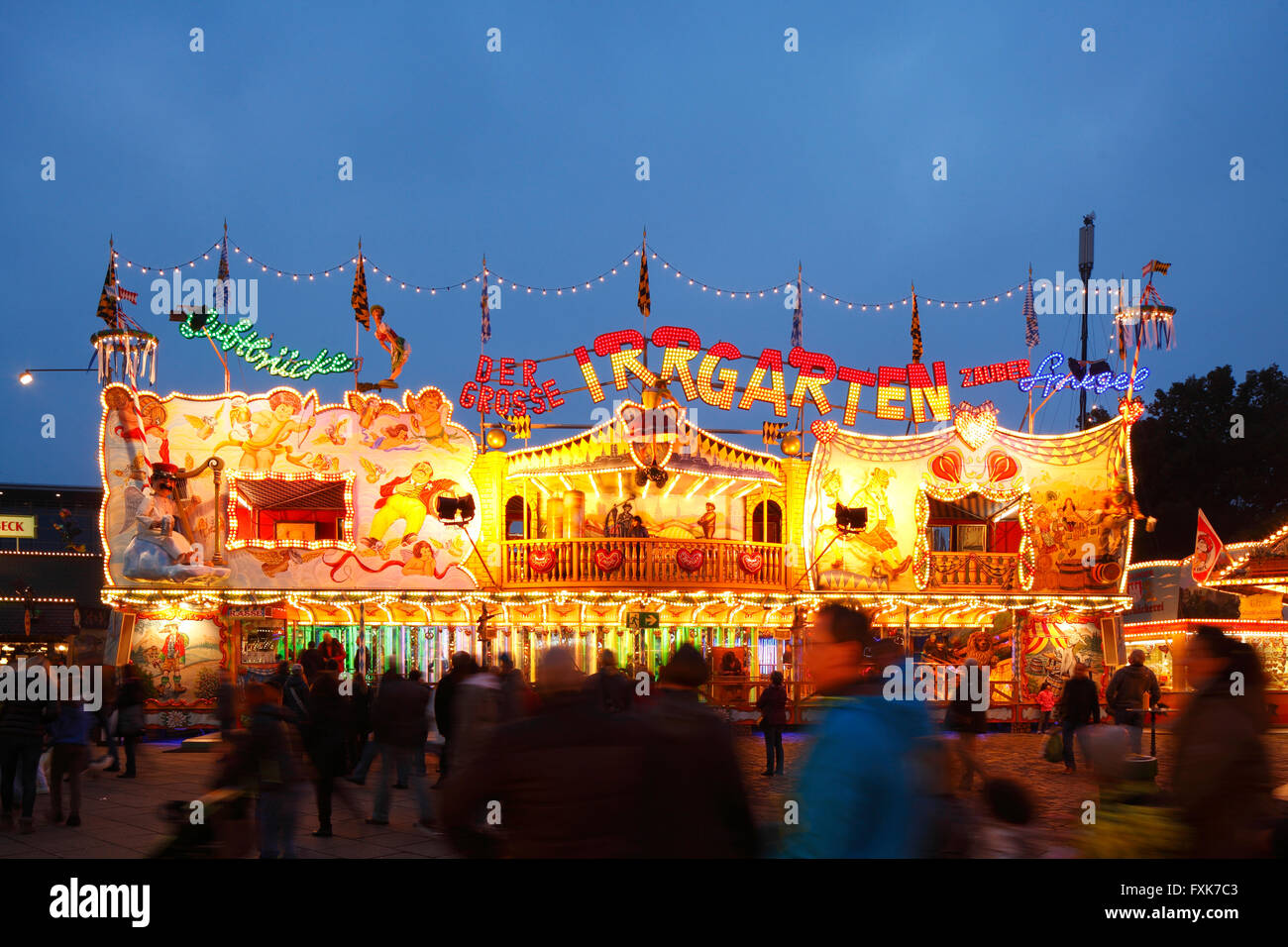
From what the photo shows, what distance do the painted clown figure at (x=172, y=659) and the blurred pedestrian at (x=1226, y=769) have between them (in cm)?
2258

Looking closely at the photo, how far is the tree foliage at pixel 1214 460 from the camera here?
43.8 metres

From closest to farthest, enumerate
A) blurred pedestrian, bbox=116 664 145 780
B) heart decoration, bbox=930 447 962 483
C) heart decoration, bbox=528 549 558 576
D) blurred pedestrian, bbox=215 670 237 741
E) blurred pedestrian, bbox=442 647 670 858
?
1. blurred pedestrian, bbox=442 647 670 858
2. blurred pedestrian, bbox=215 670 237 741
3. blurred pedestrian, bbox=116 664 145 780
4. heart decoration, bbox=528 549 558 576
5. heart decoration, bbox=930 447 962 483

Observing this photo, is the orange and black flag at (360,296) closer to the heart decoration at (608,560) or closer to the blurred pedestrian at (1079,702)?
the heart decoration at (608,560)

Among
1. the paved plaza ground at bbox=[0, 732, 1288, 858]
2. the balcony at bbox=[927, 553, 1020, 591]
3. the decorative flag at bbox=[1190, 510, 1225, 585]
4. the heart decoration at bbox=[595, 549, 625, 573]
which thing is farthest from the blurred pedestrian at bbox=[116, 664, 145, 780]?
the decorative flag at bbox=[1190, 510, 1225, 585]

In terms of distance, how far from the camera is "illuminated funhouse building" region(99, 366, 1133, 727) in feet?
78.4

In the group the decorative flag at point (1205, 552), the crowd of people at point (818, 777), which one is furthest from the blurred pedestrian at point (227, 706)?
the decorative flag at point (1205, 552)

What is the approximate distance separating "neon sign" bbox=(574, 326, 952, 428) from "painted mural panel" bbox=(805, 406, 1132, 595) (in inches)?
30.0

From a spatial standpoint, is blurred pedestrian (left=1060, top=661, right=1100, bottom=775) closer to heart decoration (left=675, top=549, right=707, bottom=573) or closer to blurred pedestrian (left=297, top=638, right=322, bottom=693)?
heart decoration (left=675, top=549, right=707, bottom=573)

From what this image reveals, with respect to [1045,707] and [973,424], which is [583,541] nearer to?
[973,424]

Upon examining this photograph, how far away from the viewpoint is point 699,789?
4.34 metres

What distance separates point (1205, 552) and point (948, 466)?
6669mm

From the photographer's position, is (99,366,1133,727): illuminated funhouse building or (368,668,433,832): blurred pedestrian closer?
(368,668,433,832): blurred pedestrian

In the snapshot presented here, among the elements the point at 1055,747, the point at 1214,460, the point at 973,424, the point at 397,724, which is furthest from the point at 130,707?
the point at 1214,460

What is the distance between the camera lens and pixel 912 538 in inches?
1013
